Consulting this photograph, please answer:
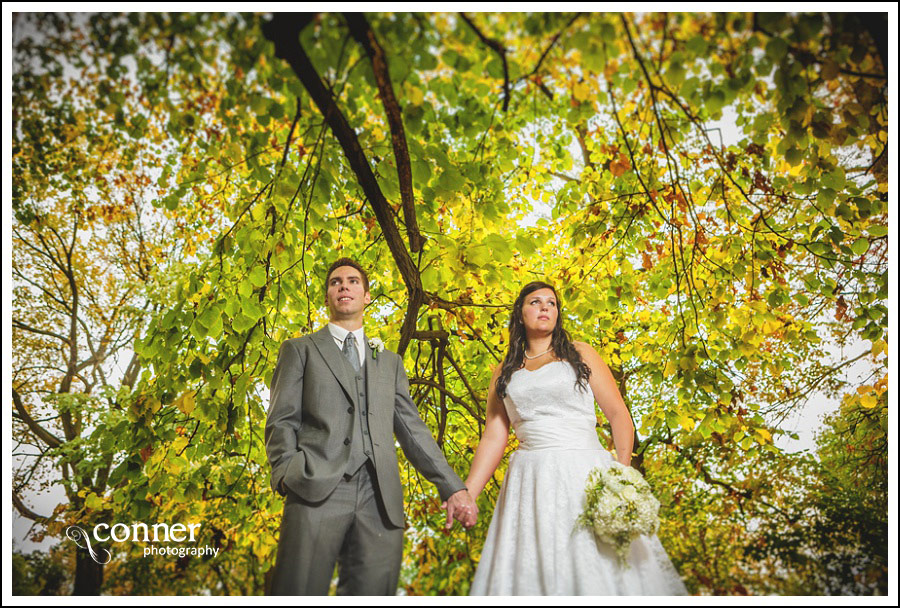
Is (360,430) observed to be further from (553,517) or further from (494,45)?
(494,45)

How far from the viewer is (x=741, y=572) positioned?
19.7ft

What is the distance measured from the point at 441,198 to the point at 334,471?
4.47 feet

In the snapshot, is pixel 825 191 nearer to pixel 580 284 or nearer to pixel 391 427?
pixel 580 284

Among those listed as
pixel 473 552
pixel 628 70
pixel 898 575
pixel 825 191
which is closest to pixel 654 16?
pixel 628 70

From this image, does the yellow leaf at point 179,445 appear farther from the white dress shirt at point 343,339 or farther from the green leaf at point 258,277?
the white dress shirt at point 343,339

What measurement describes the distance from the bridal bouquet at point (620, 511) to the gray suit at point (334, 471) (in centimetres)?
59

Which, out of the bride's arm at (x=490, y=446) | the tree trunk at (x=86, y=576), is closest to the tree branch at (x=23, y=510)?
the tree trunk at (x=86, y=576)

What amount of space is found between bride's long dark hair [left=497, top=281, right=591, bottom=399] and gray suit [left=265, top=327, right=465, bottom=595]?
1.95 ft

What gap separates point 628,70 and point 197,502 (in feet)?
11.5

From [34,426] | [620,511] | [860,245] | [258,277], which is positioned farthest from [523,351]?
[34,426]

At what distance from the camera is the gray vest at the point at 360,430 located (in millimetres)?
2309

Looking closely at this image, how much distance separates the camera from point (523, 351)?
3.03 meters

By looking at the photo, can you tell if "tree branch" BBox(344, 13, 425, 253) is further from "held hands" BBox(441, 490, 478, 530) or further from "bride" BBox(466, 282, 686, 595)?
"held hands" BBox(441, 490, 478, 530)

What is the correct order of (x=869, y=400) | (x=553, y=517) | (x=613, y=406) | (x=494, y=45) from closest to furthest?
(x=494, y=45), (x=553, y=517), (x=613, y=406), (x=869, y=400)
